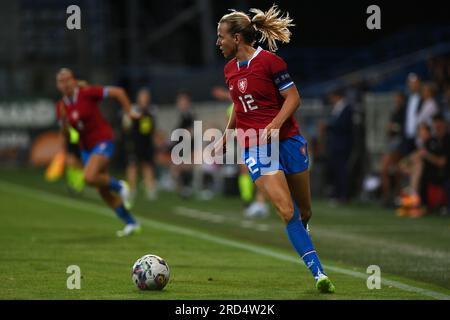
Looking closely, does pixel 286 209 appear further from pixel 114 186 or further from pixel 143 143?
pixel 143 143

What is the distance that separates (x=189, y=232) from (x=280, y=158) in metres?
6.05

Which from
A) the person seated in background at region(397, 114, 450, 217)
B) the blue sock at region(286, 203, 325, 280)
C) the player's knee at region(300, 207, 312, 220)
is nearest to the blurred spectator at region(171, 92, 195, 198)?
the person seated in background at region(397, 114, 450, 217)

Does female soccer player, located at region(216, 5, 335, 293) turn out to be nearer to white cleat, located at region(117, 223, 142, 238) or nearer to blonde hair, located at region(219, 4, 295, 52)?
blonde hair, located at region(219, 4, 295, 52)

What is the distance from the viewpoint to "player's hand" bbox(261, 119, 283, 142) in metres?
8.76

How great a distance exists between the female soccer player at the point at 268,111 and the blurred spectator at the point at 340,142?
1184cm

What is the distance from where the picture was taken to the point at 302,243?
8.81 meters

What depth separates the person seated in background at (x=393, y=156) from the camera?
781 inches

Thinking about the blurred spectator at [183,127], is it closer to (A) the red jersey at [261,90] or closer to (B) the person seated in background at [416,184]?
(B) the person seated in background at [416,184]

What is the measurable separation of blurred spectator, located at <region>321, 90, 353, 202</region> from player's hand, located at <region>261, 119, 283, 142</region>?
1229 centimetres

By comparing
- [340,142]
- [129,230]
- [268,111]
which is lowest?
[129,230]

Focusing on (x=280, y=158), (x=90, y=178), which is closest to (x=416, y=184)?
(x=90, y=178)

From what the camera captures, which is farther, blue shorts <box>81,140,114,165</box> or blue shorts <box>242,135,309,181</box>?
blue shorts <box>81,140,114,165</box>

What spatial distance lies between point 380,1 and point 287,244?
22219mm

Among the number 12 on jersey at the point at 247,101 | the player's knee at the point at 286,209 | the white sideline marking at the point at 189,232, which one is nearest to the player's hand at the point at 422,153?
the white sideline marking at the point at 189,232
